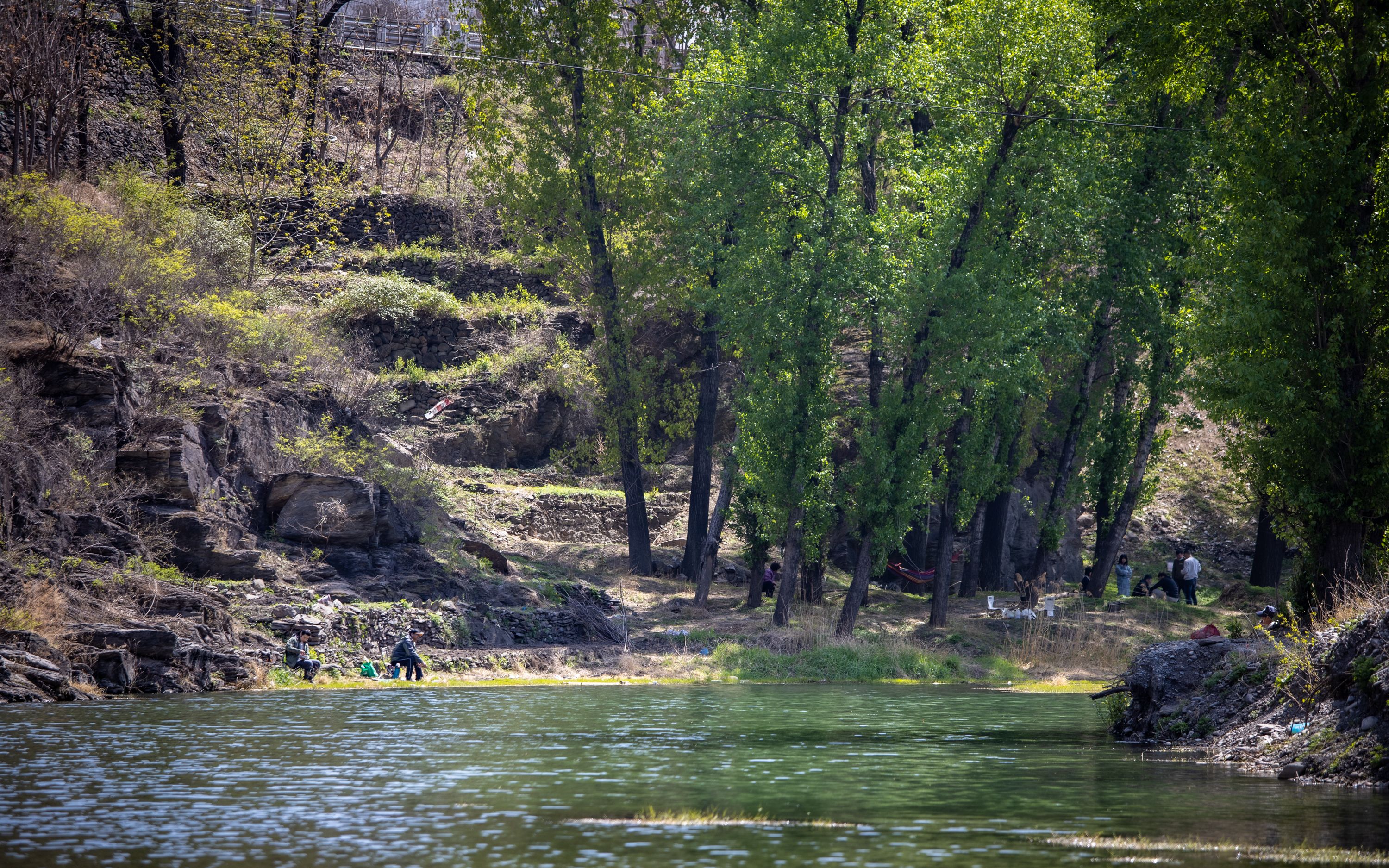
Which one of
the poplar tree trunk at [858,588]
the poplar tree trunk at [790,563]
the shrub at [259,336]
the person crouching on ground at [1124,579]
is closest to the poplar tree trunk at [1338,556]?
the poplar tree trunk at [858,588]

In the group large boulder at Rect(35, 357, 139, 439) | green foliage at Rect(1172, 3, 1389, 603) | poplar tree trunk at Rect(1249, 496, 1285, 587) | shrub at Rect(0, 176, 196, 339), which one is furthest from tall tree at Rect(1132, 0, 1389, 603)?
shrub at Rect(0, 176, 196, 339)

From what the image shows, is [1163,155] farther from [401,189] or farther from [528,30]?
[401,189]

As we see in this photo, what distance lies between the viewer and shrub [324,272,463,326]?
138ft

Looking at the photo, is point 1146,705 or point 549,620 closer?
point 1146,705

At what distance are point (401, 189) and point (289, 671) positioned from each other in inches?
1274

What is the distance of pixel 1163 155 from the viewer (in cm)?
3123

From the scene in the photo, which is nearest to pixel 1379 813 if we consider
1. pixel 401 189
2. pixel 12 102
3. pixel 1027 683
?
pixel 1027 683

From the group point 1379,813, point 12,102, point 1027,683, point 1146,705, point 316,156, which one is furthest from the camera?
point 316,156

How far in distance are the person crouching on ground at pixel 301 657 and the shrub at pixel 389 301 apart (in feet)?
62.8

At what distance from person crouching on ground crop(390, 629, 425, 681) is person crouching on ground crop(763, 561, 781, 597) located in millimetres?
12714

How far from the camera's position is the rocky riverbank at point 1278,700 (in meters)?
13.3

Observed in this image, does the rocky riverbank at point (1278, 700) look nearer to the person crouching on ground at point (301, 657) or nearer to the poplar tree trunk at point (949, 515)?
the poplar tree trunk at point (949, 515)

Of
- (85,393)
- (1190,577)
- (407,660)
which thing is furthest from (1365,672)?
(1190,577)

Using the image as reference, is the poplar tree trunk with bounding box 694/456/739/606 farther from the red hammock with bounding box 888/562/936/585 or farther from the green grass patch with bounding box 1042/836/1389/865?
the green grass patch with bounding box 1042/836/1389/865
